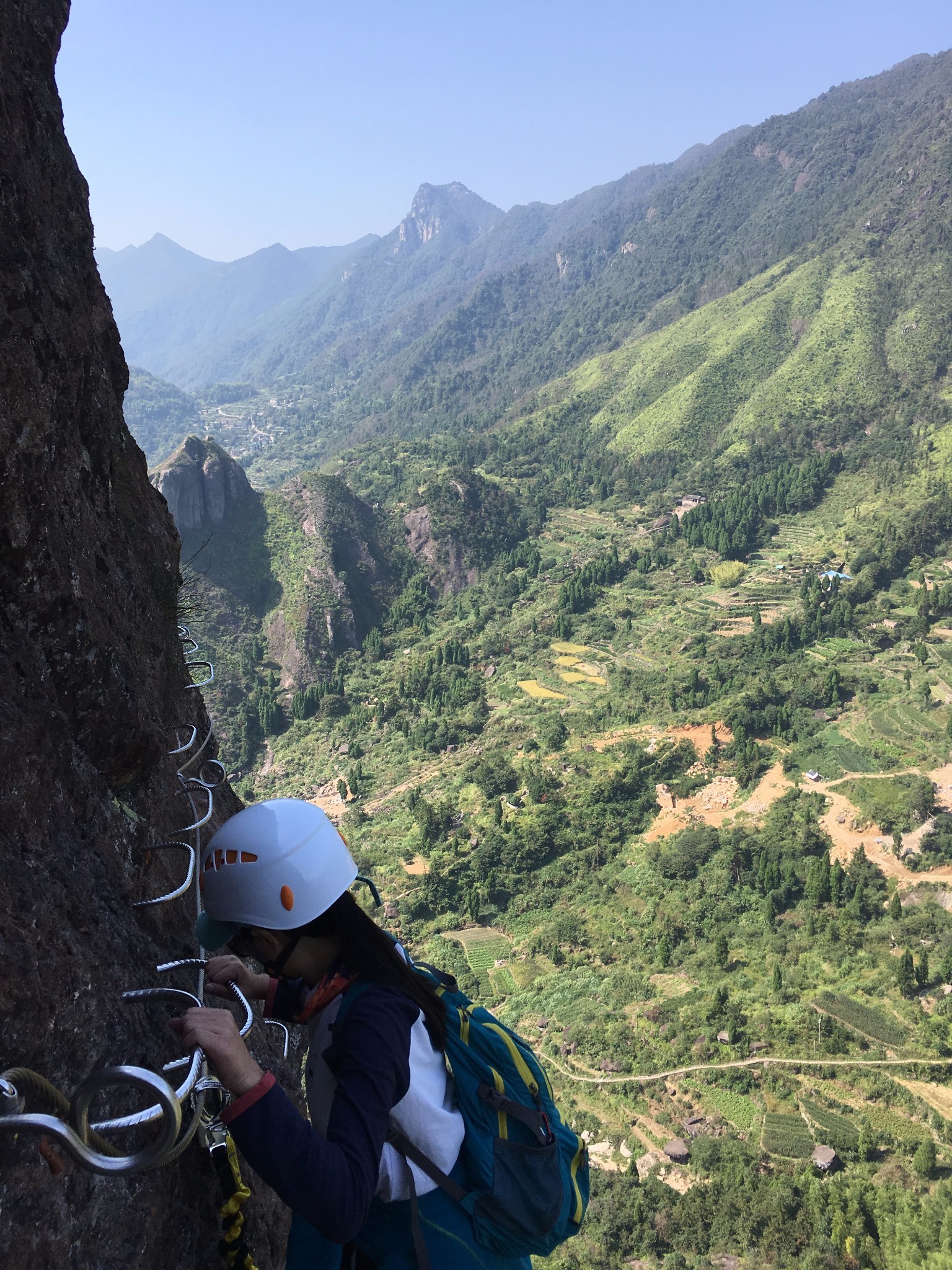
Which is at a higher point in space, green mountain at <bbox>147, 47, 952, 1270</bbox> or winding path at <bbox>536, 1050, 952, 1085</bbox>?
green mountain at <bbox>147, 47, 952, 1270</bbox>

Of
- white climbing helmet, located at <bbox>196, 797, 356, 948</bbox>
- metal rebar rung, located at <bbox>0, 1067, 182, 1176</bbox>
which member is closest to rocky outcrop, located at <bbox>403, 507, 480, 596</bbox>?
white climbing helmet, located at <bbox>196, 797, 356, 948</bbox>

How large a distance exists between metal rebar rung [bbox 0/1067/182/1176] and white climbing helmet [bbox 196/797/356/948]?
0.72 meters

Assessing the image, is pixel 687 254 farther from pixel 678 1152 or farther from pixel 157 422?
pixel 678 1152

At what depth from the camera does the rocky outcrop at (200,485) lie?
52.2m

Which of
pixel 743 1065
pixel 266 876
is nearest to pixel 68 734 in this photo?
pixel 266 876

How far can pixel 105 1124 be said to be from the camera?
1.34 m

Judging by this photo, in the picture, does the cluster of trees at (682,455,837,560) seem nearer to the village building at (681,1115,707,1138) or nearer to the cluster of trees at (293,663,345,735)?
the cluster of trees at (293,663,345,735)

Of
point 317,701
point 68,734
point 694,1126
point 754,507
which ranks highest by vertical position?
point 68,734

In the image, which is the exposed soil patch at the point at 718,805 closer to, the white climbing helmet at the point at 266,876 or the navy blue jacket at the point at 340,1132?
the white climbing helmet at the point at 266,876

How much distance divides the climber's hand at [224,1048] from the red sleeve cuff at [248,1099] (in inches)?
0.5

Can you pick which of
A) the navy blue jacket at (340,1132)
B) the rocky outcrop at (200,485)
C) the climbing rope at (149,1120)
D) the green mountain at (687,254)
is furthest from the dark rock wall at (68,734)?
the green mountain at (687,254)

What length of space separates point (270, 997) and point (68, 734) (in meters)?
1.14

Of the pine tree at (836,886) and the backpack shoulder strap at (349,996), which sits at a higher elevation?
the backpack shoulder strap at (349,996)

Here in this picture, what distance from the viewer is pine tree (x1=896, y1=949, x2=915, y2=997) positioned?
22.1 meters
